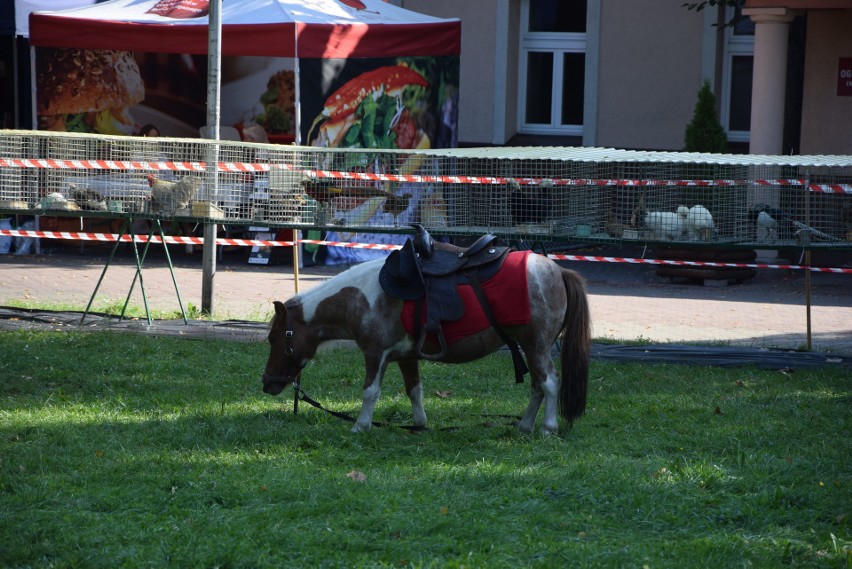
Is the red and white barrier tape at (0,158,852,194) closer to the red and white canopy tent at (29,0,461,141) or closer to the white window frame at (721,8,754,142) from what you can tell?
the red and white canopy tent at (29,0,461,141)

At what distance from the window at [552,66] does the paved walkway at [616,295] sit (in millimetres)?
5312

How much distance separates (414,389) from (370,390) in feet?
1.27

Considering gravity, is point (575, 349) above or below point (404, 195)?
below

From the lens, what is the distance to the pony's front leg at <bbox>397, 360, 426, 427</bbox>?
7.29 metres

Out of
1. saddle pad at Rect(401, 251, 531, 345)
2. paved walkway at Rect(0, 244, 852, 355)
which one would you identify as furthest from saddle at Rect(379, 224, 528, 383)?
paved walkway at Rect(0, 244, 852, 355)

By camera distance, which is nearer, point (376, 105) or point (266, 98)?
point (376, 105)

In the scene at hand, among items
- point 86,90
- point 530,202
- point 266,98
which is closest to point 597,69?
point 266,98

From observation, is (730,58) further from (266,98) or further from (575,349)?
(575,349)

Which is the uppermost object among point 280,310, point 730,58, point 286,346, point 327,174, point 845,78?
point 730,58

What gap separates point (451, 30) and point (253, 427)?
10.9 metres

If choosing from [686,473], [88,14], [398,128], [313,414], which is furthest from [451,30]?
[686,473]

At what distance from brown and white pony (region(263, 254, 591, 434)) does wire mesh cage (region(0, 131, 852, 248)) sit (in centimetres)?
313

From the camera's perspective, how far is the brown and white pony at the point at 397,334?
7008mm

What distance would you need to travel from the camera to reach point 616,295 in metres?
14.6
